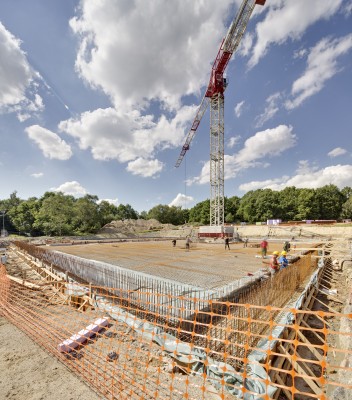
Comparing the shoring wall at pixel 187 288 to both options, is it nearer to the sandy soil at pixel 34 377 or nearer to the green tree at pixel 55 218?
the sandy soil at pixel 34 377

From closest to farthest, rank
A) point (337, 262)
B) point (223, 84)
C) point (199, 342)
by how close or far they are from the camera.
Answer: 1. point (199, 342)
2. point (337, 262)
3. point (223, 84)

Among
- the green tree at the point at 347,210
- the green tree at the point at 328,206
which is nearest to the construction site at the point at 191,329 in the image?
the green tree at the point at 328,206

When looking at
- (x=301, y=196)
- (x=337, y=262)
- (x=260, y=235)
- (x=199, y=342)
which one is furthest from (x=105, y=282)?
(x=301, y=196)

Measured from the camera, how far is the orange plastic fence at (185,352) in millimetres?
3780

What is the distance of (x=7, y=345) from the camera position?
573cm

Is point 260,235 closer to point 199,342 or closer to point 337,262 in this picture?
point 337,262

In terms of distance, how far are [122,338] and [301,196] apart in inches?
2870

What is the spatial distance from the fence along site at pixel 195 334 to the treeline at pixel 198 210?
46122 mm

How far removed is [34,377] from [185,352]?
3178 mm

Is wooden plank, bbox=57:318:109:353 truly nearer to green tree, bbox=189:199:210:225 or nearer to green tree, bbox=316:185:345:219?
green tree, bbox=189:199:210:225

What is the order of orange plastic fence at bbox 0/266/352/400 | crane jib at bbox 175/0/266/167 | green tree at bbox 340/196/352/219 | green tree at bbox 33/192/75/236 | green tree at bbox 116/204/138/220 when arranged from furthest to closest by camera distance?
green tree at bbox 116/204/138/220 < green tree at bbox 340/196/352/219 < green tree at bbox 33/192/75/236 < crane jib at bbox 175/0/266/167 < orange plastic fence at bbox 0/266/352/400

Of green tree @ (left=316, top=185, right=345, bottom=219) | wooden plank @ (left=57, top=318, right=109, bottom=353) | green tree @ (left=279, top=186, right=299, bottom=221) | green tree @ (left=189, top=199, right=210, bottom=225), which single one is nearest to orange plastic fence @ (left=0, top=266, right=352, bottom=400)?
wooden plank @ (left=57, top=318, right=109, bottom=353)

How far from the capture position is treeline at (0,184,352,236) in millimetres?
52844

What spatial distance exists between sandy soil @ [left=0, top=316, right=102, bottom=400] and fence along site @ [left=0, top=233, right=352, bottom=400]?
0.67 feet
